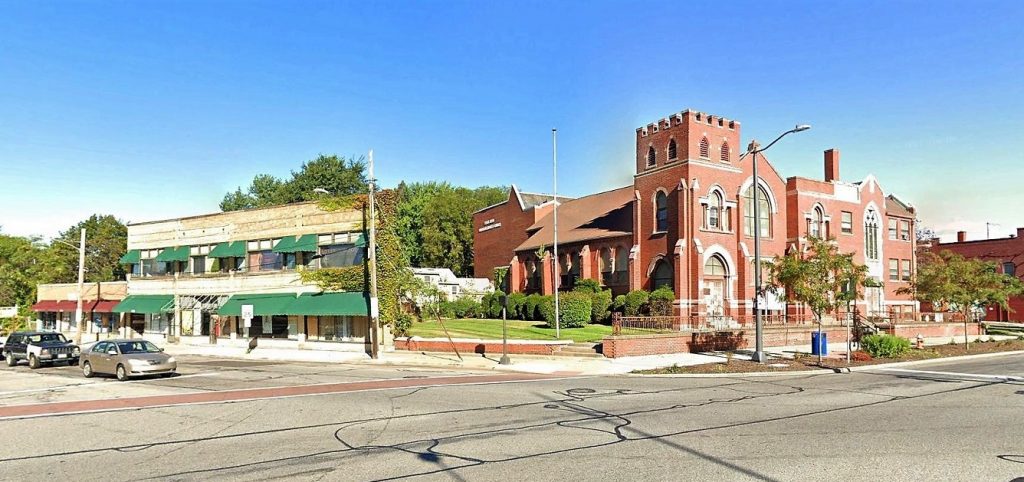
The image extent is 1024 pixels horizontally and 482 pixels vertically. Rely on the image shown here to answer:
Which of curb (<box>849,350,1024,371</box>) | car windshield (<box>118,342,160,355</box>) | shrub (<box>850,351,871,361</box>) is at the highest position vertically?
car windshield (<box>118,342,160,355</box>)

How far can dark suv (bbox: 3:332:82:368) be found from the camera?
3200 cm

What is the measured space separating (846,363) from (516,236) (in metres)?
40.9

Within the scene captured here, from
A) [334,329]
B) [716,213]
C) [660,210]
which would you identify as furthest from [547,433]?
[716,213]

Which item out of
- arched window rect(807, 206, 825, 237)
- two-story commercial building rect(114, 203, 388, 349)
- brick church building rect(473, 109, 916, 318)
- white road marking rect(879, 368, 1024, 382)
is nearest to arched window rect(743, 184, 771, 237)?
brick church building rect(473, 109, 916, 318)

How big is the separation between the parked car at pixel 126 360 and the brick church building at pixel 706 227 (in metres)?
18.6

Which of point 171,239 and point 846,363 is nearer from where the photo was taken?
point 846,363

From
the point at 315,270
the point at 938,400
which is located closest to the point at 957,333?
the point at 938,400

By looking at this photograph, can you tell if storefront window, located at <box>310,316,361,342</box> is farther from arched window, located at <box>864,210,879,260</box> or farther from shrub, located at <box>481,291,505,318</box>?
arched window, located at <box>864,210,879,260</box>

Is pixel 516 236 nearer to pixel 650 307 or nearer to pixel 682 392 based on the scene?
pixel 650 307

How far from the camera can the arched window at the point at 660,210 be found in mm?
45194

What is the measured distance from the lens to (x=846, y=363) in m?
27.2

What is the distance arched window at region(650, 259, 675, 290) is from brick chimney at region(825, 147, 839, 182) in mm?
18225

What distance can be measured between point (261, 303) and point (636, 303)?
71.0 ft

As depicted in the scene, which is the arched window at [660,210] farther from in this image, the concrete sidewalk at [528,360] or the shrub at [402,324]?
the shrub at [402,324]
